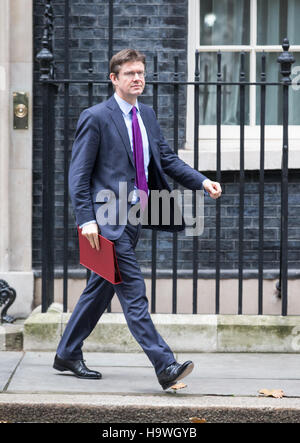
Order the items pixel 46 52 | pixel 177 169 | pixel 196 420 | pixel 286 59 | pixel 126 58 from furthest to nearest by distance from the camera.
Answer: pixel 46 52, pixel 286 59, pixel 177 169, pixel 126 58, pixel 196 420

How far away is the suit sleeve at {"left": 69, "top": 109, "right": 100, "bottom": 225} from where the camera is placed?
18.8 ft

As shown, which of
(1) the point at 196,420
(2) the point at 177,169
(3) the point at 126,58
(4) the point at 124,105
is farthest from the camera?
(2) the point at 177,169

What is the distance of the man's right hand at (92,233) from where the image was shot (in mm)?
5730

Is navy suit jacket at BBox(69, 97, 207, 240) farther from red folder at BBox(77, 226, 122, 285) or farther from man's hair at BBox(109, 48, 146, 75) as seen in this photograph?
man's hair at BBox(109, 48, 146, 75)

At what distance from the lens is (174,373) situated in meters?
5.59

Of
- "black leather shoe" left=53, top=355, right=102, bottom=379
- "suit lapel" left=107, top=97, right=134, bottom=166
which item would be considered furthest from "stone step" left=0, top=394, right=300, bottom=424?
"suit lapel" left=107, top=97, right=134, bottom=166

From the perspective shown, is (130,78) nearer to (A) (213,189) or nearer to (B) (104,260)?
(A) (213,189)

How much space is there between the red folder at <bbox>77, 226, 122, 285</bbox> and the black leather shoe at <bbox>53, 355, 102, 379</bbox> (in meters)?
0.65

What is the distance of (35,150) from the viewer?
7957 mm

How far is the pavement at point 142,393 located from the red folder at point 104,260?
685 mm

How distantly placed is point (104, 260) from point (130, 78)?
41.6 inches

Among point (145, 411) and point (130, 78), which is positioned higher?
point (130, 78)

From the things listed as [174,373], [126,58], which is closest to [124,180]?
[126,58]
